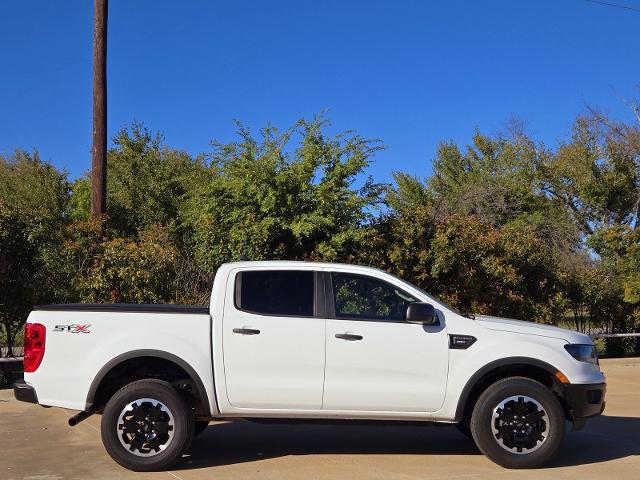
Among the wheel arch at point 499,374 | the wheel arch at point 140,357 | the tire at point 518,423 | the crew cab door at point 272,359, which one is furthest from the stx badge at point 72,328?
the tire at point 518,423

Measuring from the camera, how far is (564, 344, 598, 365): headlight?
677cm

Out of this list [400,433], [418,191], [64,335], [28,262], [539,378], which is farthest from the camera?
[418,191]

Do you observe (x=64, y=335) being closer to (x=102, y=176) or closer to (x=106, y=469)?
(x=106, y=469)

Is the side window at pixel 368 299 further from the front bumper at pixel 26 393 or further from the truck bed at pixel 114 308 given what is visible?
the front bumper at pixel 26 393

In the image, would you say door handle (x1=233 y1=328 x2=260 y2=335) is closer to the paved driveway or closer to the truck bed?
the truck bed

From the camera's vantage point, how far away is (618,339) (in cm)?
1822

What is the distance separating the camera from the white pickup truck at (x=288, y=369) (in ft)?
21.1

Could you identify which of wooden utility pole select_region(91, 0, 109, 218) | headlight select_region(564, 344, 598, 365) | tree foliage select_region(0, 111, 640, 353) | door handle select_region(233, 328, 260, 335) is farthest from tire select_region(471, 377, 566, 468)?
wooden utility pole select_region(91, 0, 109, 218)

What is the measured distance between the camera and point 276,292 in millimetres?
6785

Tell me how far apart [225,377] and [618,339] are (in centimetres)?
1443

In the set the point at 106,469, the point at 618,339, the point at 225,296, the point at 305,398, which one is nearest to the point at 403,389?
the point at 305,398

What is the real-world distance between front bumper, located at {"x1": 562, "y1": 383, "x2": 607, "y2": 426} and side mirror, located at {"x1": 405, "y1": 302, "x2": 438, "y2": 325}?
1.43 m

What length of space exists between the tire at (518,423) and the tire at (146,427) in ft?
8.70

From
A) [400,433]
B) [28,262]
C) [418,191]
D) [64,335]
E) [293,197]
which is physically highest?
[418,191]
